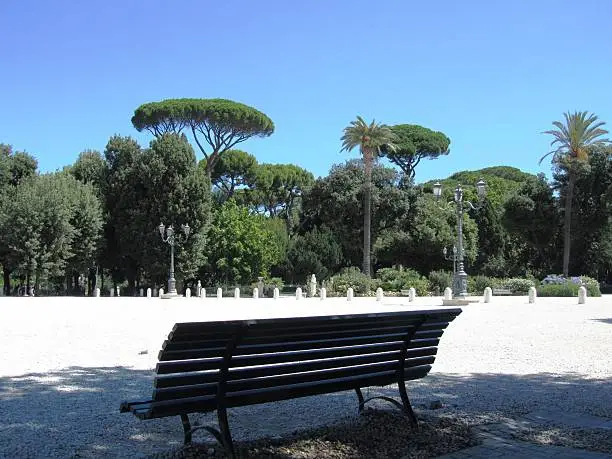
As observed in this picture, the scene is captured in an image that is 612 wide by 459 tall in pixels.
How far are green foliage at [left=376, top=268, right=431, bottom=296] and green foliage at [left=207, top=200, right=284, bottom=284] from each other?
33.2 feet

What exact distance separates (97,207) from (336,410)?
147 ft

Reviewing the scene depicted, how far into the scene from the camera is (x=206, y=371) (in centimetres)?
409

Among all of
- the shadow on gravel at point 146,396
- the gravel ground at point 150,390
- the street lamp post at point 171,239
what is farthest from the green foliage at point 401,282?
the shadow on gravel at point 146,396

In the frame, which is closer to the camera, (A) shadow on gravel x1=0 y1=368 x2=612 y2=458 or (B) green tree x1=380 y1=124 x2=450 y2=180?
(A) shadow on gravel x1=0 y1=368 x2=612 y2=458

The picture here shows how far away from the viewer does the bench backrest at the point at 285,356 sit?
3.82 metres

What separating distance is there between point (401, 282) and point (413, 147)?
27.6 metres

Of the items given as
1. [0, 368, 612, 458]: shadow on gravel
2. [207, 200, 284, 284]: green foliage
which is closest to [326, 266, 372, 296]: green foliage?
[207, 200, 284, 284]: green foliage

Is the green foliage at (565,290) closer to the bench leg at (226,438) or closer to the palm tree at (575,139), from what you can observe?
the palm tree at (575,139)

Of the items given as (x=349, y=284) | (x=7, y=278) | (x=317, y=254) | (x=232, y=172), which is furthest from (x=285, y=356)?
(x=232, y=172)

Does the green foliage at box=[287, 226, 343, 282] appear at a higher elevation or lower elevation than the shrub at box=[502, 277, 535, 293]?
higher

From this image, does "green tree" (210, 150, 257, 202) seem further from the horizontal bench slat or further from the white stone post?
the horizontal bench slat

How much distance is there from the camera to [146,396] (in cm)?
623

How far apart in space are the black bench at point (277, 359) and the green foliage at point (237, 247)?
4466 cm

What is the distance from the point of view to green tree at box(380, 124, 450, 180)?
6662 cm
